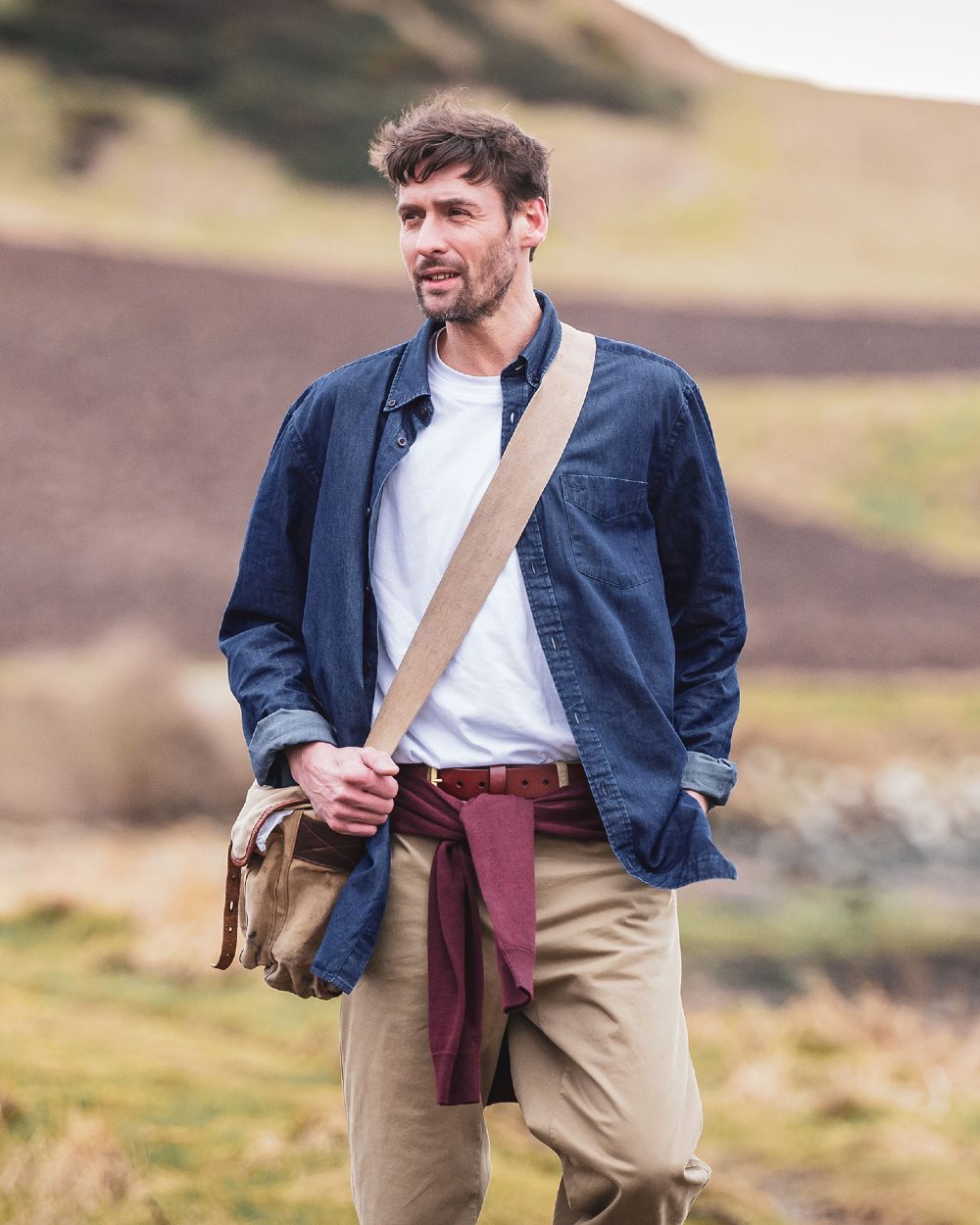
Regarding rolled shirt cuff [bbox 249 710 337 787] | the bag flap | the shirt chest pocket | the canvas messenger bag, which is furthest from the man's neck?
the bag flap

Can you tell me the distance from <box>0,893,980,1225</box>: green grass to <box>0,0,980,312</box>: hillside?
389cm

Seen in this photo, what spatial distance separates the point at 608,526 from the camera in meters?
2.38

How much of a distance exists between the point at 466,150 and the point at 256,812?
950 millimetres

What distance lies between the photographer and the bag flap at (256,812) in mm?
2338

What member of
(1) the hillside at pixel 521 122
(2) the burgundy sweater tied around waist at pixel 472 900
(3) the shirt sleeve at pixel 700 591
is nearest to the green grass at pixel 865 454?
(1) the hillside at pixel 521 122

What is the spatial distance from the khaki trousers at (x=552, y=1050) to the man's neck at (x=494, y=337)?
2.23 ft

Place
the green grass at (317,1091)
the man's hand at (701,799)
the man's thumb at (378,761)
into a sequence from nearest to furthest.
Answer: the man's thumb at (378,761) → the man's hand at (701,799) → the green grass at (317,1091)

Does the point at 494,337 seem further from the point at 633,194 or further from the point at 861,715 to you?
the point at 633,194

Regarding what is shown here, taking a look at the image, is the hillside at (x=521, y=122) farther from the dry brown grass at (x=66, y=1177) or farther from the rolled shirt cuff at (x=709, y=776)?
the rolled shirt cuff at (x=709, y=776)

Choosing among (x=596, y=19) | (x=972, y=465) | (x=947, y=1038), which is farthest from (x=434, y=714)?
(x=596, y=19)

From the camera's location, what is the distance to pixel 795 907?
640 centimetres

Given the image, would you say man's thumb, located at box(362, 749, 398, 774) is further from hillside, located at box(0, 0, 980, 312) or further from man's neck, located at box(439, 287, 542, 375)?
hillside, located at box(0, 0, 980, 312)

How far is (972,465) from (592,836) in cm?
628

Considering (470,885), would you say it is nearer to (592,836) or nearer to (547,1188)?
(592,836)
